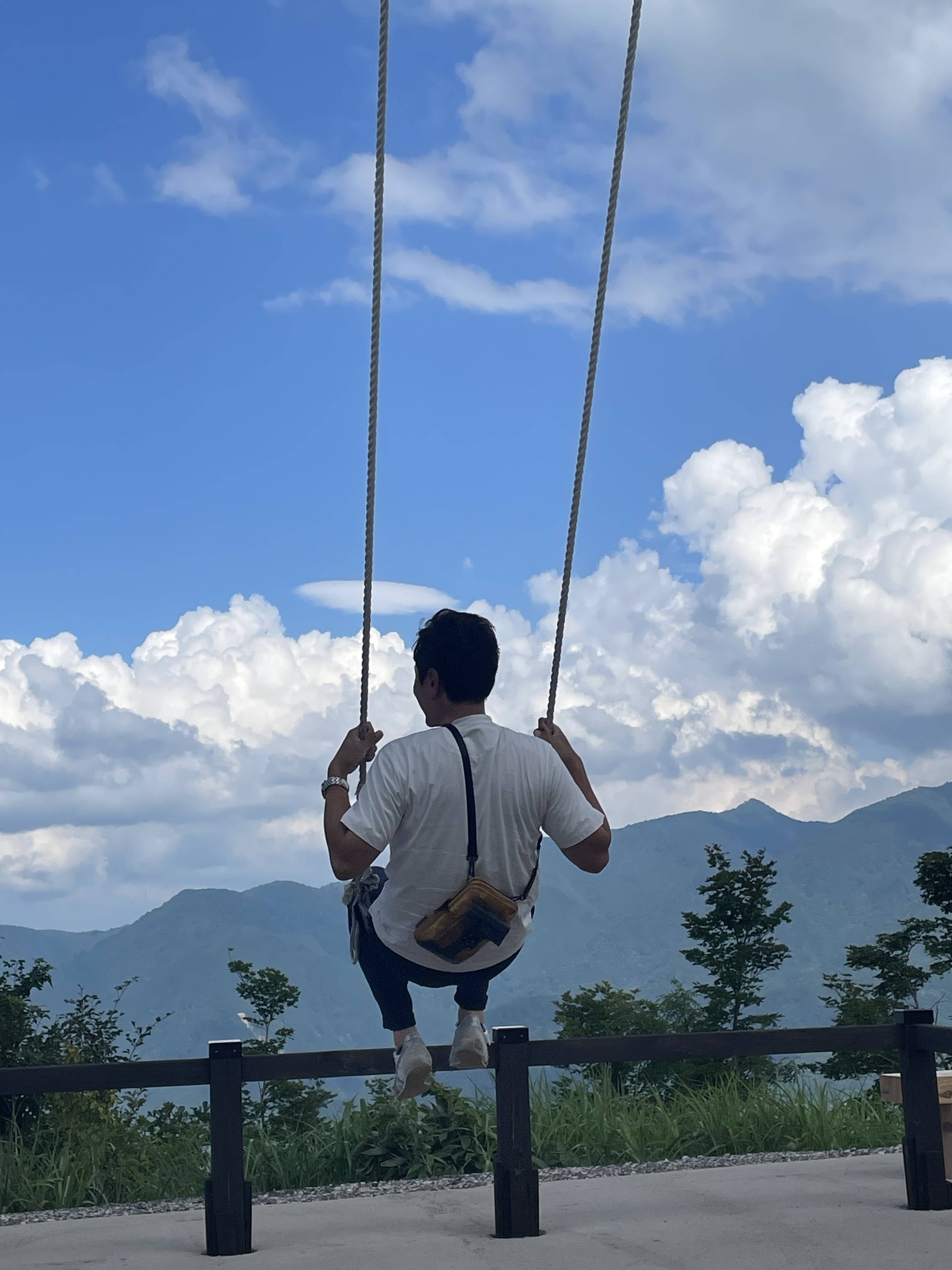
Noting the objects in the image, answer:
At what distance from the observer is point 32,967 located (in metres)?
12.4

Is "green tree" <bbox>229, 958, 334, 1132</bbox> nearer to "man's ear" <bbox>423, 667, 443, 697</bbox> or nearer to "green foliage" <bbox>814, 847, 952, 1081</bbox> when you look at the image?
"man's ear" <bbox>423, 667, 443, 697</bbox>

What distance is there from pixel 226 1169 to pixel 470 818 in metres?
2.40

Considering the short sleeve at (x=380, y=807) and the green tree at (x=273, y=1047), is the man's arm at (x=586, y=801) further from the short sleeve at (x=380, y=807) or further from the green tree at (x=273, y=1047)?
the green tree at (x=273, y=1047)

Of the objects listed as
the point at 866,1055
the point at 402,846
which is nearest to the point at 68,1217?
the point at 402,846

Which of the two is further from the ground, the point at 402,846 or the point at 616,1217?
the point at 402,846

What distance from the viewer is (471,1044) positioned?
15.0ft

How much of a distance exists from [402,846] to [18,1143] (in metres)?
5.40

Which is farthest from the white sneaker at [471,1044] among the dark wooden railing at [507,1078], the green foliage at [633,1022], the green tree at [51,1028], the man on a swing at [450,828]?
the green tree at [51,1028]

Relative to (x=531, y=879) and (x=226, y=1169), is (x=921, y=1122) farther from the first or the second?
(x=226, y=1169)

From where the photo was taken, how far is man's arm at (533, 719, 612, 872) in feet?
14.2

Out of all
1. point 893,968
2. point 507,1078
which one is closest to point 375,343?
point 507,1078

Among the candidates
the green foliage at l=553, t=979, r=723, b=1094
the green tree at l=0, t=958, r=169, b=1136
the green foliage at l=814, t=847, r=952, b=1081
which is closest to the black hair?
the green foliage at l=553, t=979, r=723, b=1094

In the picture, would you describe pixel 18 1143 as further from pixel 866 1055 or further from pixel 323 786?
pixel 866 1055

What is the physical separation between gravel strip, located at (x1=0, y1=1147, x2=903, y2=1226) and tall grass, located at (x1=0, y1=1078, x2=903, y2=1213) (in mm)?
110
